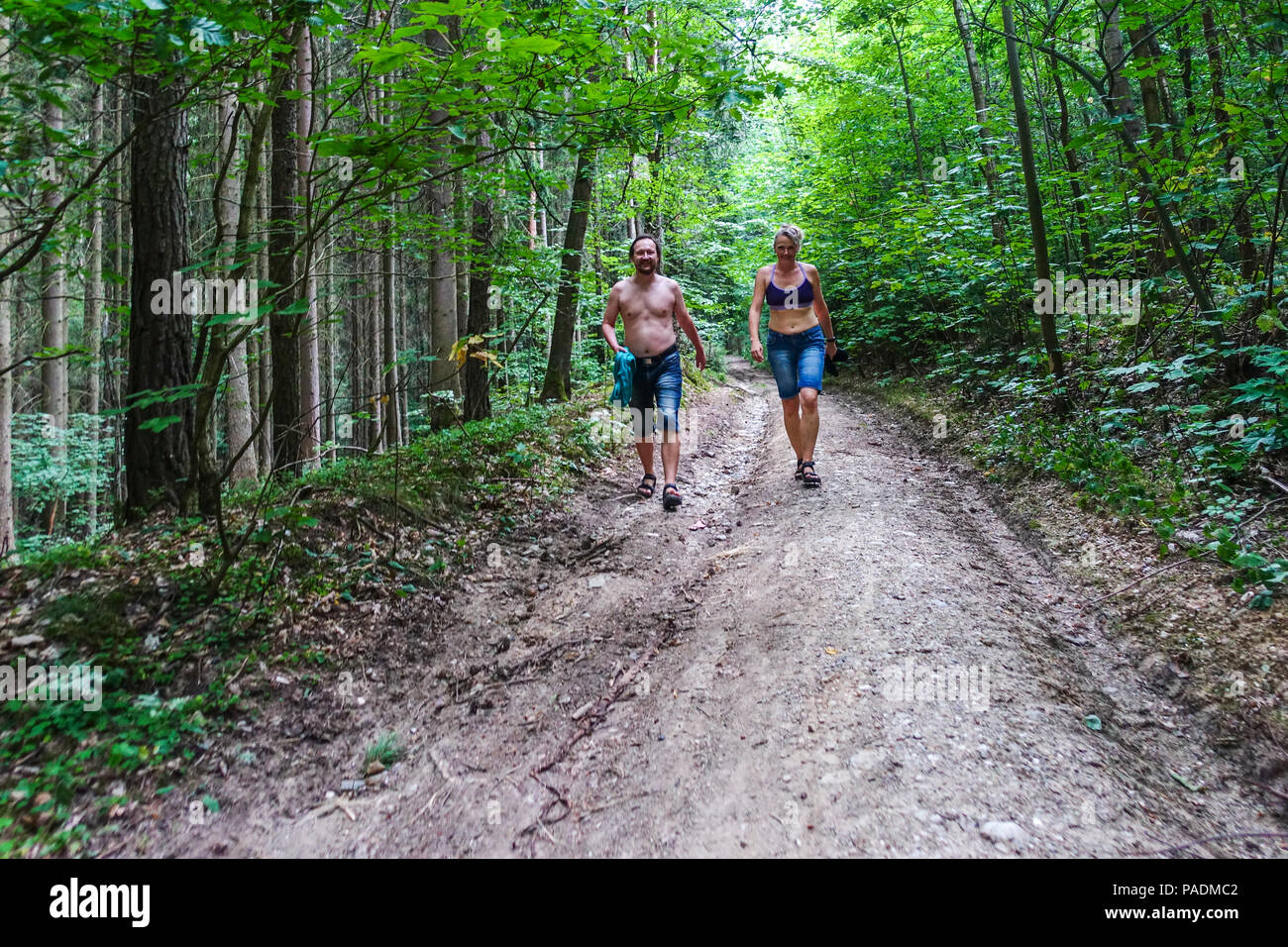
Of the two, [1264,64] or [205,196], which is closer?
[1264,64]

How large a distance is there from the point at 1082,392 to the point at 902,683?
5.24 m

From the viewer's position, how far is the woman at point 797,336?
5.96 meters

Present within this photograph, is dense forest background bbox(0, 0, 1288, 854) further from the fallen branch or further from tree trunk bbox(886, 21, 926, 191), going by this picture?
tree trunk bbox(886, 21, 926, 191)

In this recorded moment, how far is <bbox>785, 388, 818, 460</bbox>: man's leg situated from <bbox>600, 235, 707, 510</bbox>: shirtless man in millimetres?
986

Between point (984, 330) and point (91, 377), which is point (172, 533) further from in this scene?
point (91, 377)

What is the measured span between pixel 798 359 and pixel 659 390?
4.29 feet

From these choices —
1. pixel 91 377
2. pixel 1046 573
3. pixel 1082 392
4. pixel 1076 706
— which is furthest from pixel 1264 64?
pixel 91 377

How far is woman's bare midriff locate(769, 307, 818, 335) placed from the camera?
603cm

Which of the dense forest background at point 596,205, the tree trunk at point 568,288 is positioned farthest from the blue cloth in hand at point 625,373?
the tree trunk at point 568,288

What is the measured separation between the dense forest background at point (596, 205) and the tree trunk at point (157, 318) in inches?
0.8

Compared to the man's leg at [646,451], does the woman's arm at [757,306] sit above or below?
above

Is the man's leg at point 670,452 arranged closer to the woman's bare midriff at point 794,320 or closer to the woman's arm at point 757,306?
the woman's arm at point 757,306

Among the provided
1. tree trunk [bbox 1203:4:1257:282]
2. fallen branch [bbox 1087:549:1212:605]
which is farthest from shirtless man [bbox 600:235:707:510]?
tree trunk [bbox 1203:4:1257:282]

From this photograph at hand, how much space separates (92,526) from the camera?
1570 centimetres
